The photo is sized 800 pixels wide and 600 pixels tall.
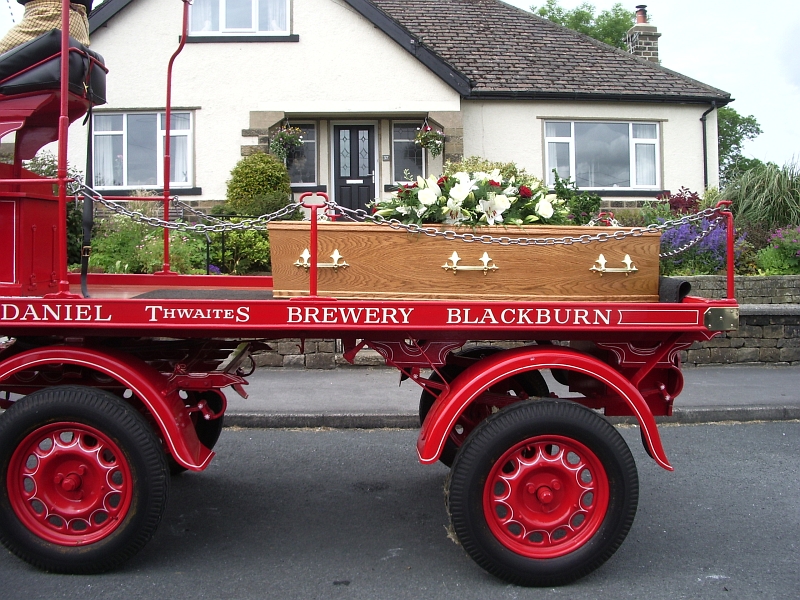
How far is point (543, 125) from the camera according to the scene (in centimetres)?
1595

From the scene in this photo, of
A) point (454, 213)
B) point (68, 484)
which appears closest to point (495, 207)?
point (454, 213)

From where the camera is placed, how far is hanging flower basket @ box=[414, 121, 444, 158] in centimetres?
1465

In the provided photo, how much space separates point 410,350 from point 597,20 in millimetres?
41710

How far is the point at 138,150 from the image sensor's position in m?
15.4

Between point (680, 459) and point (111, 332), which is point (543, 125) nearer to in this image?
point (680, 459)

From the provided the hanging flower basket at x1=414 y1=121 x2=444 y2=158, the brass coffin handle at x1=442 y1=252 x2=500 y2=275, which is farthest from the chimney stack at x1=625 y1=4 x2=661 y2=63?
the brass coffin handle at x1=442 y1=252 x2=500 y2=275

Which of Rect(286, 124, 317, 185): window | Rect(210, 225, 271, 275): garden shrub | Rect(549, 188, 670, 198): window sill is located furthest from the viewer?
Rect(549, 188, 670, 198): window sill

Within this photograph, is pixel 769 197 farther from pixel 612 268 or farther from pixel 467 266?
pixel 467 266

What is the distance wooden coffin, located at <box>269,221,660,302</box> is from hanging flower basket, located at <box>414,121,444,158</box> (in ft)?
37.5

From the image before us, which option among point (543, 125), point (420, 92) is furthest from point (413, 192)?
point (543, 125)

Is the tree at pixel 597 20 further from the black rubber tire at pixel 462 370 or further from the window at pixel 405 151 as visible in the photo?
the black rubber tire at pixel 462 370

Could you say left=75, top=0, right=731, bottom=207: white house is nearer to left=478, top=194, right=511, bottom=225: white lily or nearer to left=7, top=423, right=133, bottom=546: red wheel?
left=478, top=194, right=511, bottom=225: white lily

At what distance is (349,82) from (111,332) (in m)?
12.6

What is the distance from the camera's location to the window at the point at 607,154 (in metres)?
16.2
